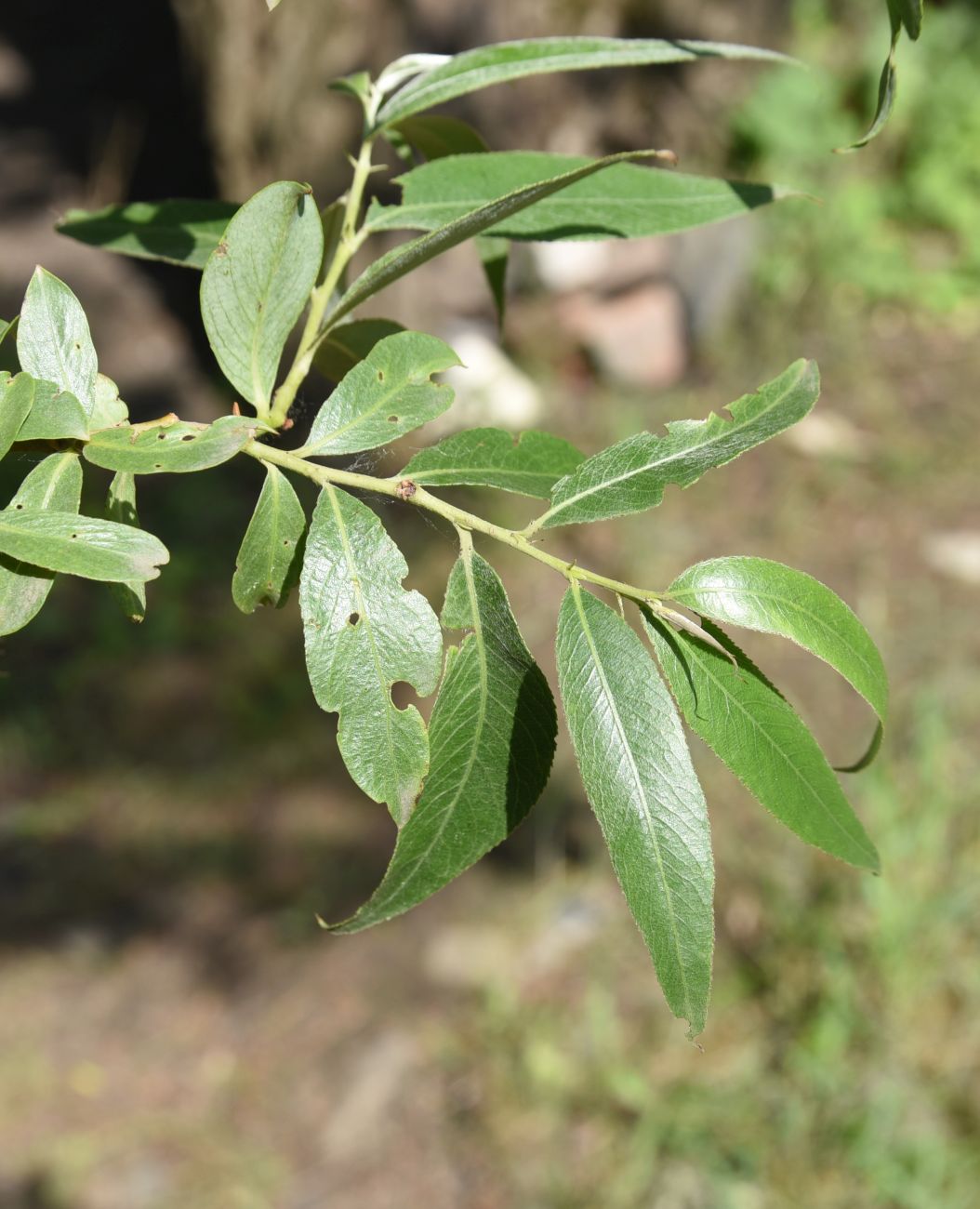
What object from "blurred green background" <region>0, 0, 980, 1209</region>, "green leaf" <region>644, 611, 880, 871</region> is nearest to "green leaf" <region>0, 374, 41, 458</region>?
"green leaf" <region>644, 611, 880, 871</region>

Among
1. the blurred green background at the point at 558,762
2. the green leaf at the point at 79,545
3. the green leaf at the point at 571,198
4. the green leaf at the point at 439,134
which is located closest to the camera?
the green leaf at the point at 79,545

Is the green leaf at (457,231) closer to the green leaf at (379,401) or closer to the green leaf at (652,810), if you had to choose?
the green leaf at (379,401)

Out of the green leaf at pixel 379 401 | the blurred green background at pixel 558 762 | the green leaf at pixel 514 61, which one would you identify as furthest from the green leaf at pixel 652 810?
the blurred green background at pixel 558 762

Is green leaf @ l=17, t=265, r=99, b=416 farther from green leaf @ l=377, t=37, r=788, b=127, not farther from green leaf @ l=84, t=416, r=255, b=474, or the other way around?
green leaf @ l=377, t=37, r=788, b=127

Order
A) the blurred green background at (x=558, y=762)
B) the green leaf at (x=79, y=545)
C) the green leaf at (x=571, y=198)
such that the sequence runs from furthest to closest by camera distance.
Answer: the blurred green background at (x=558, y=762) < the green leaf at (x=571, y=198) < the green leaf at (x=79, y=545)

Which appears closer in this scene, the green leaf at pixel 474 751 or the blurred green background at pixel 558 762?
the green leaf at pixel 474 751

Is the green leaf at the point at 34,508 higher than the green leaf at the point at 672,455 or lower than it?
lower

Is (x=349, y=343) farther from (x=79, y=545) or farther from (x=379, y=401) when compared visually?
(x=79, y=545)
